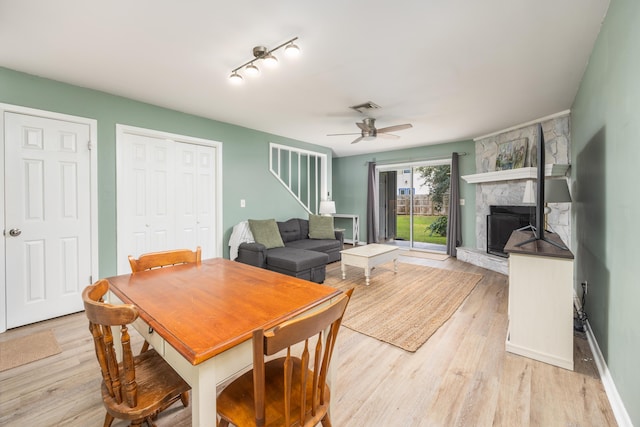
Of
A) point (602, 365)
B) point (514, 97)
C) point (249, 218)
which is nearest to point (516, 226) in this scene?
point (514, 97)

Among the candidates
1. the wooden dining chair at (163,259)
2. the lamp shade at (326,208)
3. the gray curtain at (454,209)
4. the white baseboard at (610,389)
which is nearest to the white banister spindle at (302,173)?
the lamp shade at (326,208)

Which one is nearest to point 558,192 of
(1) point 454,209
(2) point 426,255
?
(1) point 454,209

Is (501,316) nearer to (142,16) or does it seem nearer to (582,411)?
(582,411)

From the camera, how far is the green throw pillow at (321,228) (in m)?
5.20

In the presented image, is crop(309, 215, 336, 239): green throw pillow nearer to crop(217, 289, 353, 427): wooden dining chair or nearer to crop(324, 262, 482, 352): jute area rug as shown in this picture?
crop(324, 262, 482, 352): jute area rug

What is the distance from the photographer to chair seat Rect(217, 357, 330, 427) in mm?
945

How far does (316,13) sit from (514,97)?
9.37 ft

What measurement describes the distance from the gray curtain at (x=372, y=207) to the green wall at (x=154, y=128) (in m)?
2.00

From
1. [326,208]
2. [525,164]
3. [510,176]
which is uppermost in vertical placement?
[525,164]

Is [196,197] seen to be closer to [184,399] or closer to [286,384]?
[184,399]

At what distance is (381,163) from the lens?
684cm

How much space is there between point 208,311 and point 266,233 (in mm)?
3348

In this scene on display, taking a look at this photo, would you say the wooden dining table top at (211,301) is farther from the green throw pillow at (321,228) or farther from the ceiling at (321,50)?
the green throw pillow at (321,228)

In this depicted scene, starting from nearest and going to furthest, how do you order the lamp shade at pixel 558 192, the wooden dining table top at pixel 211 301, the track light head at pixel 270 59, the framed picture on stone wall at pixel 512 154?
the wooden dining table top at pixel 211 301
the track light head at pixel 270 59
the lamp shade at pixel 558 192
the framed picture on stone wall at pixel 512 154
